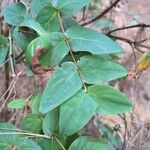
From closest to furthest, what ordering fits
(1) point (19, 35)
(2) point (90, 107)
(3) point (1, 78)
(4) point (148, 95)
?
(2) point (90, 107), (1) point (19, 35), (3) point (1, 78), (4) point (148, 95)

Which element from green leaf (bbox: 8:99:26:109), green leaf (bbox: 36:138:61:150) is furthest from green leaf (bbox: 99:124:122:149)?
green leaf (bbox: 36:138:61:150)

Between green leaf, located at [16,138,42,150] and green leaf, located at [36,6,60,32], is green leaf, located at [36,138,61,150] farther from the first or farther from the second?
green leaf, located at [36,6,60,32]

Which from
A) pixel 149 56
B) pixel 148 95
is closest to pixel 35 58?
pixel 149 56

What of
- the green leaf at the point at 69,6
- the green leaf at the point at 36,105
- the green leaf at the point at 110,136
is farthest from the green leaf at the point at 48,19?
the green leaf at the point at 110,136

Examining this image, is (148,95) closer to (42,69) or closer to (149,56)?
(149,56)

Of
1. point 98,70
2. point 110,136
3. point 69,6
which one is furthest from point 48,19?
point 110,136

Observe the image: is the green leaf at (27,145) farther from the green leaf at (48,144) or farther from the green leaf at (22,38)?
the green leaf at (22,38)

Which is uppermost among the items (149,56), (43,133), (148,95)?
(149,56)
